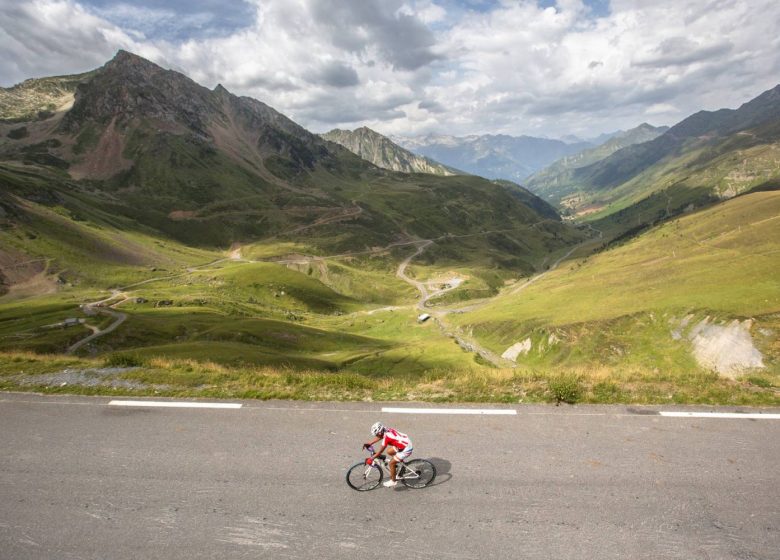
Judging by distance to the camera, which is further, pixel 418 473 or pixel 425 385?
pixel 425 385

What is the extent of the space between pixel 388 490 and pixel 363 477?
0.81 metres

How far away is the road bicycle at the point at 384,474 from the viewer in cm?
1134

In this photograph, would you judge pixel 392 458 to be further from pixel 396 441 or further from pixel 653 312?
pixel 653 312

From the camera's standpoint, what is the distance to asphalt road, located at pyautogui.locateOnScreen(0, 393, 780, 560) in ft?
30.2

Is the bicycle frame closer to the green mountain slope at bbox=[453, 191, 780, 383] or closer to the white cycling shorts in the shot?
the white cycling shorts

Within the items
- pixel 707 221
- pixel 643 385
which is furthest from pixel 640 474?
pixel 707 221

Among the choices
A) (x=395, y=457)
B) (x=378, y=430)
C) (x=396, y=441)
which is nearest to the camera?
(x=395, y=457)

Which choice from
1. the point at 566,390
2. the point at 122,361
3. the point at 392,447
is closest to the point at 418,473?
the point at 392,447

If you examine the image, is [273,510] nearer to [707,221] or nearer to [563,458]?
[563,458]

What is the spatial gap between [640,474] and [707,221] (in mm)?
174372

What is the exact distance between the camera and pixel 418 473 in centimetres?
1149

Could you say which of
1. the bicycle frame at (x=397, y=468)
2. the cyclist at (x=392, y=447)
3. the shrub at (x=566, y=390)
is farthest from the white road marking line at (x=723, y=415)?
the cyclist at (x=392, y=447)

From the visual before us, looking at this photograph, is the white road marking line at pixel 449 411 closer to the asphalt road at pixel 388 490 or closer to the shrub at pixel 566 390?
the asphalt road at pixel 388 490

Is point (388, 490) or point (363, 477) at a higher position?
point (363, 477)
